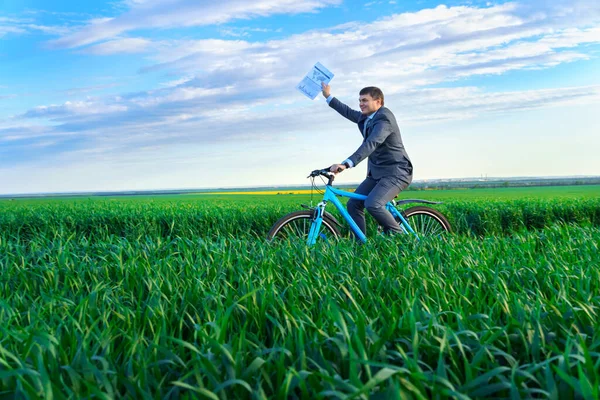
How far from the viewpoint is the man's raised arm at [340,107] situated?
8219 millimetres

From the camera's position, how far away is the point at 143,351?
2326 millimetres

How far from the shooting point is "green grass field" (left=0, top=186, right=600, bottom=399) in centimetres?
191

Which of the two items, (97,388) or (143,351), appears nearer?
(97,388)

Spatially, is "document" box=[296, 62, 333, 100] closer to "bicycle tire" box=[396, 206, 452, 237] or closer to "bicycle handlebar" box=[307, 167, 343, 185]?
"bicycle handlebar" box=[307, 167, 343, 185]

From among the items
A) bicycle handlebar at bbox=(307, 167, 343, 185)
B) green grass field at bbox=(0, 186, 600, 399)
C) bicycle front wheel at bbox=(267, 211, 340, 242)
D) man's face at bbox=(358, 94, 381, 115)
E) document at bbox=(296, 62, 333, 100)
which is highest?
document at bbox=(296, 62, 333, 100)

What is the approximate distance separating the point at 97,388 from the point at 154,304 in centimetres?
120

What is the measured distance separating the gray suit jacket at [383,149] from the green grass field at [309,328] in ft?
5.71

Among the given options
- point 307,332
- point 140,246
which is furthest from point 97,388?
point 140,246

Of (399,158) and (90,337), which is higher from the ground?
(399,158)

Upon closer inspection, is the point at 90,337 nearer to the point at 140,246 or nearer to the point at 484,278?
the point at 484,278

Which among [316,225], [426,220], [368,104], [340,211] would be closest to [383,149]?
[368,104]

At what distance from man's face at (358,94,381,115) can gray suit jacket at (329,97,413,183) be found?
15cm

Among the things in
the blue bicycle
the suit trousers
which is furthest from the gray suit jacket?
the blue bicycle

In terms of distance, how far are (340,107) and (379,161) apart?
1244 mm
